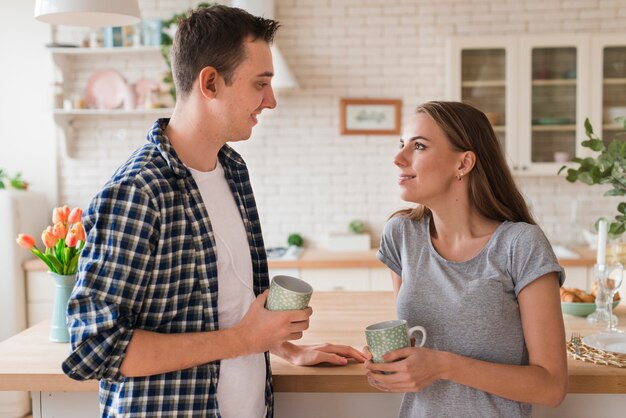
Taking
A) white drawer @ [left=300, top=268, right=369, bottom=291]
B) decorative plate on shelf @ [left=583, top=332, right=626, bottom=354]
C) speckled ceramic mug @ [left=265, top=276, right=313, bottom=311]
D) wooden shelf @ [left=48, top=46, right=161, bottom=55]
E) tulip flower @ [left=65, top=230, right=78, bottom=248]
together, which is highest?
wooden shelf @ [left=48, top=46, right=161, bottom=55]

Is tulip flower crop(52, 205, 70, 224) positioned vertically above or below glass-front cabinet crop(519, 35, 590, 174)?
below

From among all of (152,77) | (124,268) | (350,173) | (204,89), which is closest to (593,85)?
(350,173)

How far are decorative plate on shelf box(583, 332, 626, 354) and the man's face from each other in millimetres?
1147

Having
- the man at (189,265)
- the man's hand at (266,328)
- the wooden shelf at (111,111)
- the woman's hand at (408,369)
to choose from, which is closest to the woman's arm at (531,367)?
the woman's hand at (408,369)

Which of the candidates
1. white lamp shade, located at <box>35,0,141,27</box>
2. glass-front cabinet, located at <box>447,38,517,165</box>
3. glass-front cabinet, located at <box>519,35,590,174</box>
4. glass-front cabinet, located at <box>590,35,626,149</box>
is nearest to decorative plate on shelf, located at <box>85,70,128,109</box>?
glass-front cabinet, located at <box>447,38,517,165</box>

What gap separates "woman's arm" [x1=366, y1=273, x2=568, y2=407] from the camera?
1509 mm

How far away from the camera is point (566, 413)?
1925 mm

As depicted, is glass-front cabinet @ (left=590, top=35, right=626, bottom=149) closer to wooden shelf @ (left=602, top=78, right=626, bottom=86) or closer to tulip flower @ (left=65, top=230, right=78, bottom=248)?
wooden shelf @ (left=602, top=78, right=626, bottom=86)

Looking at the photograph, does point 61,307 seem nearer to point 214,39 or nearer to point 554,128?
point 214,39

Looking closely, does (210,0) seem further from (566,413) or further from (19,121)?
(566,413)

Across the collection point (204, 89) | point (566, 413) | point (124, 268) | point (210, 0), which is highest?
point (210, 0)

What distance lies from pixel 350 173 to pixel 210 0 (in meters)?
1.55

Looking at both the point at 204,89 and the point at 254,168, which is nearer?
the point at 204,89

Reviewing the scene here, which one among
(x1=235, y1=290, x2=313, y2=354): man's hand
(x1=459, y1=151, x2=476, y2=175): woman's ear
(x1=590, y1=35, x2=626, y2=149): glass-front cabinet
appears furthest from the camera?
(x1=590, y1=35, x2=626, y2=149): glass-front cabinet
